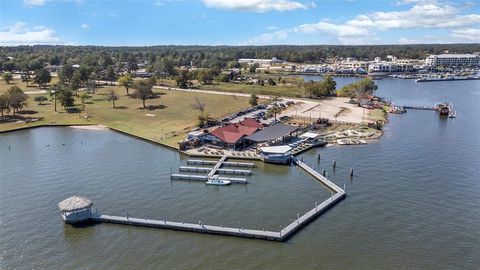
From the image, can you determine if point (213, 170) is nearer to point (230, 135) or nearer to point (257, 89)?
point (230, 135)

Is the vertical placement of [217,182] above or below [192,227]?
above

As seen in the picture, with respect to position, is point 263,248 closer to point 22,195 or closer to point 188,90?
point 22,195

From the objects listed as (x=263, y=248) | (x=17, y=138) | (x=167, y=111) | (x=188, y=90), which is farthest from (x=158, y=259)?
(x=188, y=90)

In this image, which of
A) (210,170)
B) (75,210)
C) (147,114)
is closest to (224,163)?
(210,170)

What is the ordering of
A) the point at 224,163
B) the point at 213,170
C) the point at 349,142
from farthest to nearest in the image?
the point at 349,142, the point at 224,163, the point at 213,170

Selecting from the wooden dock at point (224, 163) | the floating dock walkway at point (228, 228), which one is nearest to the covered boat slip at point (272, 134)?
the wooden dock at point (224, 163)
